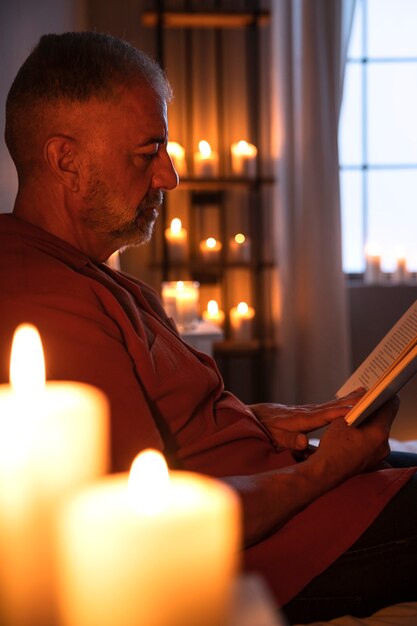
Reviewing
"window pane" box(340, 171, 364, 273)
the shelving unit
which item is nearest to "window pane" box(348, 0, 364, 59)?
the shelving unit

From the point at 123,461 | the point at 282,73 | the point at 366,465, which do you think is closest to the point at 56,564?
the point at 123,461

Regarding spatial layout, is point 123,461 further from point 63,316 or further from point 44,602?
point 44,602

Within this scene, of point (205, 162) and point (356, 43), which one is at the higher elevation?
point (356, 43)

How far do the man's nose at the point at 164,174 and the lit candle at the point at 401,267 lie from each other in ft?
8.25

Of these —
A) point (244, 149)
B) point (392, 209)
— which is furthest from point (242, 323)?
point (392, 209)

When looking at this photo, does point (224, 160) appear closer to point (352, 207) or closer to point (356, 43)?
point (352, 207)

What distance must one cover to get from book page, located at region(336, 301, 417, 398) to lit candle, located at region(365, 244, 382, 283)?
7.59 ft

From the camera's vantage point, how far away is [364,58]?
385 centimetres

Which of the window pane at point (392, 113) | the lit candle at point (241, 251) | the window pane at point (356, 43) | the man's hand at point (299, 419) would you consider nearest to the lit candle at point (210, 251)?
the lit candle at point (241, 251)

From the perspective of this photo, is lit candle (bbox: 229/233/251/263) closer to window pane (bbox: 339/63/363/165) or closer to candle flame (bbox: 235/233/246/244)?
candle flame (bbox: 235/233/246/244)

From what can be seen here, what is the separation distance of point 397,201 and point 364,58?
73 centimetres

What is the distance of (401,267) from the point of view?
3686 millimetres

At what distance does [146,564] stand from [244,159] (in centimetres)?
345

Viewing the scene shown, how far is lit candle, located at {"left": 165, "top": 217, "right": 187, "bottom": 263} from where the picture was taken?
136 inches
